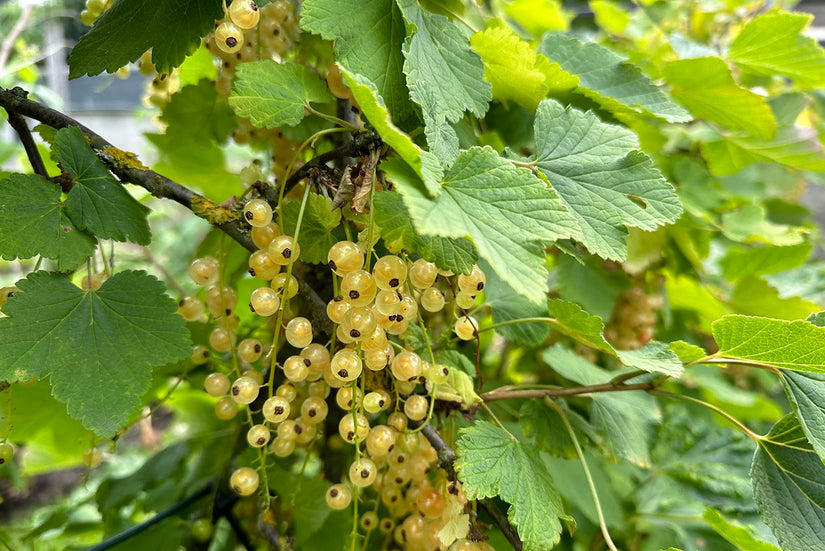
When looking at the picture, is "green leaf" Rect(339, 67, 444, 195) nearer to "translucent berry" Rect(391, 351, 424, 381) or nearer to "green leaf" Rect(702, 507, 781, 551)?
"translucent berry" Rect(391, 351, 424, 381)

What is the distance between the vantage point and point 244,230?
1.55 ft

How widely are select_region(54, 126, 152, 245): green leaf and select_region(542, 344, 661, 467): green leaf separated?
473mm

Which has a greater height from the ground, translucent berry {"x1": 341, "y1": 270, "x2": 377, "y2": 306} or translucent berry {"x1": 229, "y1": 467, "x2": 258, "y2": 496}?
translucent berry {"x1": 341, "y1": 270, "x2": 377, "y2": 306}

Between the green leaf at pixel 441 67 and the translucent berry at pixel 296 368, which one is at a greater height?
the green leaf at pixel 441 67

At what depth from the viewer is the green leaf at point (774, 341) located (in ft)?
1.46

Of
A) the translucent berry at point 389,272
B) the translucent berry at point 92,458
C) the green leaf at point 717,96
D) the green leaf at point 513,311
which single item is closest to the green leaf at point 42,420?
the translucent berry at point 92,458

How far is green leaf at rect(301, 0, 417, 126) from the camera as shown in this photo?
1.36 feet

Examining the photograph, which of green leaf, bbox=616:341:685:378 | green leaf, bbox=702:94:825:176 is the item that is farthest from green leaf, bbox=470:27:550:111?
green leaf, bbox=702:94:825:176

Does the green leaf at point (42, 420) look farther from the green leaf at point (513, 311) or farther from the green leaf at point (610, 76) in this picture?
the green leaf at point (610, 76)

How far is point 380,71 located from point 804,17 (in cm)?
60

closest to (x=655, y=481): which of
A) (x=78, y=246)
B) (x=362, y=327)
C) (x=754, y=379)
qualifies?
(x=754, y=379)

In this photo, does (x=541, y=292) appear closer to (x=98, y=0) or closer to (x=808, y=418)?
(x=808, y=418)

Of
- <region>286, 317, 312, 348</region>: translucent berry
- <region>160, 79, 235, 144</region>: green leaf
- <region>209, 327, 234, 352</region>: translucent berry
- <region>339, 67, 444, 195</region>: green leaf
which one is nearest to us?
<region>339, 67, 444, 195</region>: green leaf

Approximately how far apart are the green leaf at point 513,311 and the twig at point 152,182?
8.0 inches
